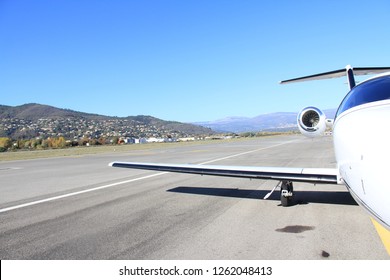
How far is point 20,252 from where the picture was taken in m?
4.39

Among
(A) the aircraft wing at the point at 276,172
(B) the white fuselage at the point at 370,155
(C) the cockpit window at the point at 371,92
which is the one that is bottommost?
(A) the aircraft wing at the point at 276,172

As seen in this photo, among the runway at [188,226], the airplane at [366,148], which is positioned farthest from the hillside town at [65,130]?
the airplane at [366,148]

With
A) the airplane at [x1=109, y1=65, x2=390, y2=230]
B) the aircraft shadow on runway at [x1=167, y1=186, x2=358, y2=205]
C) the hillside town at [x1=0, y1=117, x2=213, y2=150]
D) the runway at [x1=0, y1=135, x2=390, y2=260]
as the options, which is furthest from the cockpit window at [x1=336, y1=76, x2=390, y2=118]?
the hillside town at [x1=0, y1=117, x2=213, y2=150]

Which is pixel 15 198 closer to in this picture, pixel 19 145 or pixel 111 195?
pixel 111 195

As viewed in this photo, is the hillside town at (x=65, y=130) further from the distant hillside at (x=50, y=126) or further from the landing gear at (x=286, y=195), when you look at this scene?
the landing gear at (x=286, y=195)

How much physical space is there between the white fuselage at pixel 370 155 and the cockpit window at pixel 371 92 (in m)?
0.21

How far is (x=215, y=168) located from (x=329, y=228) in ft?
9.20

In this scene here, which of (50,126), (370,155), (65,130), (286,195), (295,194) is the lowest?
(295,194)

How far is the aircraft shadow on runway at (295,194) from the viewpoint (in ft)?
23.3

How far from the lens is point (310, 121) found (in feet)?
28.1

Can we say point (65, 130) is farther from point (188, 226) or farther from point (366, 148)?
point (366, 148)

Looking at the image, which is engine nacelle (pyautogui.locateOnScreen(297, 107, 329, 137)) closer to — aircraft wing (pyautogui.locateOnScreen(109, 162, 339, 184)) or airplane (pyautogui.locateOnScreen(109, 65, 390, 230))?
aircraft wing (pyautogui.locateOnScreen(109, 162, 339, 184))

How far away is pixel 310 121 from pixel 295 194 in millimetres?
1937

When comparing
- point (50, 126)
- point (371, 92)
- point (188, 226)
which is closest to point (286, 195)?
point (188, 226)
